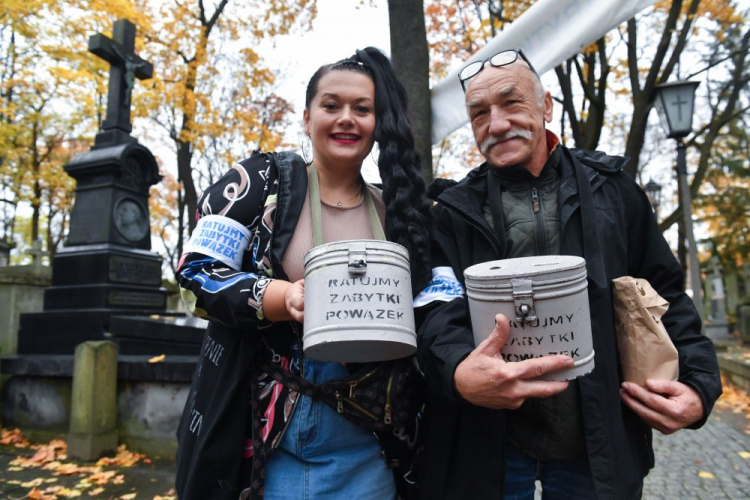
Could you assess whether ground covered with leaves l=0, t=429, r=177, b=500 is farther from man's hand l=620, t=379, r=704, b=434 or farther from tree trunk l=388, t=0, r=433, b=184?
man's hand l=620, t=379, r=704, b=434

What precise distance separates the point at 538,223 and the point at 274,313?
88cm

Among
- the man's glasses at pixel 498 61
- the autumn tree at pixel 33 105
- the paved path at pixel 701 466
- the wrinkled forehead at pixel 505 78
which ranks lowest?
the paved path at pixel 701 466

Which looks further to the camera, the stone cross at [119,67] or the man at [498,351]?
the stone cross at [119,67]

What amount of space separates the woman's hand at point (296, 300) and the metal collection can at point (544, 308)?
1.53ft

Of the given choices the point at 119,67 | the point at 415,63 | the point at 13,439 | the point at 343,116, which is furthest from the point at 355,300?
the point at 119,67

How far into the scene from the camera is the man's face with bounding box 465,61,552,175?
1727mm

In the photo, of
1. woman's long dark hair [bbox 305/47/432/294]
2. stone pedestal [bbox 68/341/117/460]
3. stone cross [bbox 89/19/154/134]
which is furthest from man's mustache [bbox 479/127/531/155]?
stone cross [bbox 89/19/154/134]

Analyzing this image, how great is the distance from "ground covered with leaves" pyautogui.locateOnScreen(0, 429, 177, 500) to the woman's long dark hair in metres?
3.19

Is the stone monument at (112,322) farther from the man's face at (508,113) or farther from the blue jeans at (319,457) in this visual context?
the man's face at (508,113)

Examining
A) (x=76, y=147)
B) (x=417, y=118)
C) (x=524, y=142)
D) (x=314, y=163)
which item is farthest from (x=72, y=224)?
(x=76, y=147)

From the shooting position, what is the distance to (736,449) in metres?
5.39

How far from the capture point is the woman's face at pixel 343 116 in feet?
5.56

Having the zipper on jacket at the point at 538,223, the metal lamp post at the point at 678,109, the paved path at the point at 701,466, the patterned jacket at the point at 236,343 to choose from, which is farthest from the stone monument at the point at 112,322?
the metal lamp post at the point at 678,109

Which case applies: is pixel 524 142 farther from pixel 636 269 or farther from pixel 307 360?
pixel 307 360
